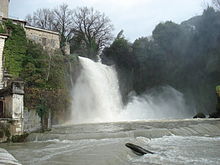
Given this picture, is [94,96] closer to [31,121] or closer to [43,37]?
[43,37]

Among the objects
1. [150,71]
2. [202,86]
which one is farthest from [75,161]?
[150,71]

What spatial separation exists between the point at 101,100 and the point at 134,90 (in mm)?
9786

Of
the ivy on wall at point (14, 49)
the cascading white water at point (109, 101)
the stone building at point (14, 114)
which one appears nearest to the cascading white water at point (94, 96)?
the cascading white water at point (109, 101)

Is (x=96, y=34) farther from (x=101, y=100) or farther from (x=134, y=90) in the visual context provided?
(x=101, y=100)

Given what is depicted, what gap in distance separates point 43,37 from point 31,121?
52.0 feet

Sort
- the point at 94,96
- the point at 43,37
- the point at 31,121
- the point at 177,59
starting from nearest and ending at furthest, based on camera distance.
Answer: the point at 31,121 → the point at 43,37 → the point at 94,96 → the point at 177,59

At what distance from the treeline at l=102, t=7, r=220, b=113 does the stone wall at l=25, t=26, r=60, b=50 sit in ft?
37.2

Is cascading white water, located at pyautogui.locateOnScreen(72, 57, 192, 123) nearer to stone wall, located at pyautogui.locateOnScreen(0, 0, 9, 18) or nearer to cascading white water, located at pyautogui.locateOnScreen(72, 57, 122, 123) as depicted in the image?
cascading white water, located at pyautogui.locateOnScreen(72, 57, 122, 123)

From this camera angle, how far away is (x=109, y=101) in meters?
32.9

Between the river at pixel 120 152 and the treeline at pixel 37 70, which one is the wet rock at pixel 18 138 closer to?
the river at pixel 120 152

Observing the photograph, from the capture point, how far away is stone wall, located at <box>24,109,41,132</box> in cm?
1583

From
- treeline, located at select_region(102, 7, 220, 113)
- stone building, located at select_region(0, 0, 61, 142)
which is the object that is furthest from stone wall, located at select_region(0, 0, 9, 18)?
treeline, located at select_region(102, 7, 220, 113)

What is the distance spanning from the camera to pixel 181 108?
38625 mm

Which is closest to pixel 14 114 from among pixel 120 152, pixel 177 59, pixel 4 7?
pixel 120 152
